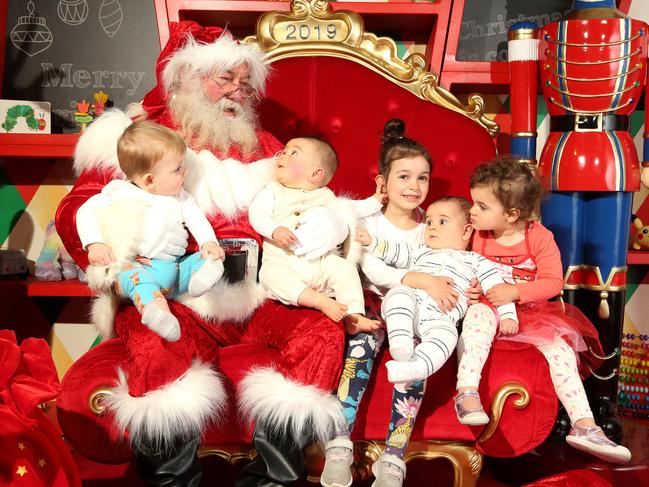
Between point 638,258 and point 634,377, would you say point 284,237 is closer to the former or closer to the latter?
point 638,258

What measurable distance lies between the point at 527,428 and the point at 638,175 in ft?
3.87

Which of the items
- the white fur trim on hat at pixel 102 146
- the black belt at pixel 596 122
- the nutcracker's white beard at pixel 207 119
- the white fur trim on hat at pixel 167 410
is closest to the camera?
the white fur trim on hat at pixel 167 410

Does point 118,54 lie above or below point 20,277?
above

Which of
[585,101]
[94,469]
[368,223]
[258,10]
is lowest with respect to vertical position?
[94,469]

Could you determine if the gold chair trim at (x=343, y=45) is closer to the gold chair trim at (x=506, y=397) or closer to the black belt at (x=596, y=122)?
the black belt at (x=596, y=122)

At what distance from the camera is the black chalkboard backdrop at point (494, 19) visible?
11.0 feet

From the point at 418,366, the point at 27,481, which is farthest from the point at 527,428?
the point at 27,481

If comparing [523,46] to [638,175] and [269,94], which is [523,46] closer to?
[638,175]

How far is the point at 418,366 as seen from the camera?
6.60 feet

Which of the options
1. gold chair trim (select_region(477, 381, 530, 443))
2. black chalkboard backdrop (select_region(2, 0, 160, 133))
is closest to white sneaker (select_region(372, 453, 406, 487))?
gold chair trim (select_region(477, 381, 530, 443))

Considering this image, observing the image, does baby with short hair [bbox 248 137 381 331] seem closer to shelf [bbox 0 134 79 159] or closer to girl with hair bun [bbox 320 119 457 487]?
girl with hair bun [bbox 320 119 457 487]

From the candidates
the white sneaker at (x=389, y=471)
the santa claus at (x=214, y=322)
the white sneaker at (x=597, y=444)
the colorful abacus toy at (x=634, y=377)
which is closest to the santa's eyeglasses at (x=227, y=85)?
the santa claus at (x=214, y=322)

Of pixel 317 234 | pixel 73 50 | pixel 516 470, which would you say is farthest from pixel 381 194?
pixel 73 50

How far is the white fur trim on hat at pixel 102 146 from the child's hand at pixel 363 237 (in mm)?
823
